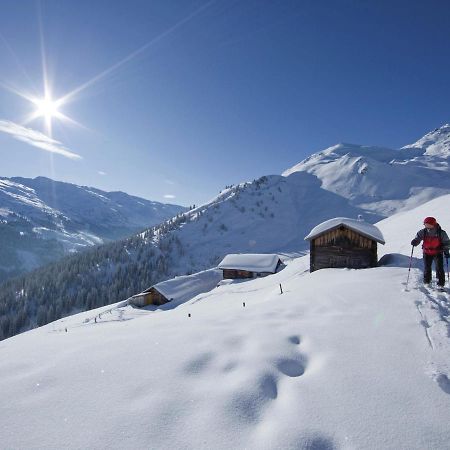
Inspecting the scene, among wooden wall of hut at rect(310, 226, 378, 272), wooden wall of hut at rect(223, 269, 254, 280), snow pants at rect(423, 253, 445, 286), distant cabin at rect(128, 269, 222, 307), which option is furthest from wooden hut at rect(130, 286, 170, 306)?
snow pants at rect(423, 253, 445, 286)

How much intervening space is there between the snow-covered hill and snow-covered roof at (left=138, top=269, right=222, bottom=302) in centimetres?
4370

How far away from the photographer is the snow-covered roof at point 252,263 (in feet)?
157

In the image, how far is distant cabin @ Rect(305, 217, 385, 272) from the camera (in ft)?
75.5

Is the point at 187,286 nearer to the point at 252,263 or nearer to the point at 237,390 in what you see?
the point at 252,263

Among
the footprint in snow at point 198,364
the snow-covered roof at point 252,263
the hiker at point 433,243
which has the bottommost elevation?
the snow-covered roof at point 252,263

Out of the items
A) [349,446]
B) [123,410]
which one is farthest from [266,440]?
[123,410]

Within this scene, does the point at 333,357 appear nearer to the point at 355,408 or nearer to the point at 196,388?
the point at 355,408

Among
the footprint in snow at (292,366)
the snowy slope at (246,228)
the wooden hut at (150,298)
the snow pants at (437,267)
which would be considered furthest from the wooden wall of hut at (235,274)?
the snowy slope at (246,228)

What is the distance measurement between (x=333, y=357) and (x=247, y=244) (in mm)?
157246

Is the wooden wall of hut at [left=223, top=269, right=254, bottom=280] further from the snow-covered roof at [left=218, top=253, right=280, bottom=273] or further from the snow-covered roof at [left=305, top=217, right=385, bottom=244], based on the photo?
the snow-covered roof at [left=305, top=217, right=385, bottom=244]

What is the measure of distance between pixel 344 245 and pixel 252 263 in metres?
26.2

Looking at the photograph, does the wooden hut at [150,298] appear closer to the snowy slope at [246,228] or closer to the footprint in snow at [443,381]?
the footprint in snow at [443,381]

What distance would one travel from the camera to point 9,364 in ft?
19.4

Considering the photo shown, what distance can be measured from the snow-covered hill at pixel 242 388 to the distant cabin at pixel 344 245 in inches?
644
